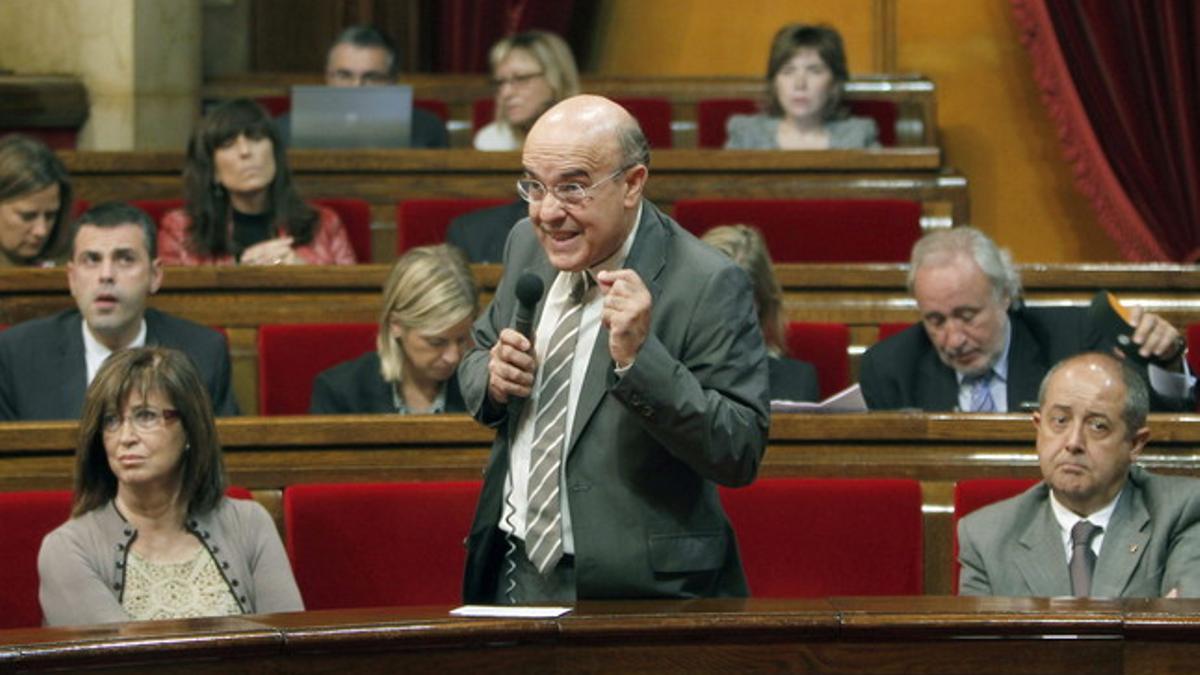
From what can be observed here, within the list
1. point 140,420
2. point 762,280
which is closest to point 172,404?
point 140,420

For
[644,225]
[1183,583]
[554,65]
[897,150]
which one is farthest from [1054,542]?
[554,65]

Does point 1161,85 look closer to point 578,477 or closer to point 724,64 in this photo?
point 724,64

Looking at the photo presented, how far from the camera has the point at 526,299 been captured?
77.2 inches

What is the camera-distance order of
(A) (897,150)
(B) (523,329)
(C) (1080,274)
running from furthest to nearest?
(A) (897,150), (C) (1080,274), (B) (523,329)

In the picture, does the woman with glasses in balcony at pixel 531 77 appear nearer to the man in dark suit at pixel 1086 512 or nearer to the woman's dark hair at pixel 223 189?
the woman's dark hair at pixel 223 189

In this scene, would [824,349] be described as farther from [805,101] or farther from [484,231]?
[805,101]

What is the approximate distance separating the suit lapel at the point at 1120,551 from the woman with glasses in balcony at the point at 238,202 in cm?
187

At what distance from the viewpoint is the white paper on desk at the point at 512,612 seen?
1836mm

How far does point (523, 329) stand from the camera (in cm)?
197

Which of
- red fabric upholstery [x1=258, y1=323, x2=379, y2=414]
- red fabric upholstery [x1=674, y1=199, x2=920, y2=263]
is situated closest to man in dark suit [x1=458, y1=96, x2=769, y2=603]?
red fabric upholstery [x1=258, y1=323, x2=379, y2=414]

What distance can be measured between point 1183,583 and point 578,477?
772mm

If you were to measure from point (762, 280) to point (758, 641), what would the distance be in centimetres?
162

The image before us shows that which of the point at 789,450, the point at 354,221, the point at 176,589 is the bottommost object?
the point at 176,589

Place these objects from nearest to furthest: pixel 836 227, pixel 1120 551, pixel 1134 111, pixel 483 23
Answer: pixel 1120 551 → pixel 836 227 → pixel 1134 111 → pixel 483 23
